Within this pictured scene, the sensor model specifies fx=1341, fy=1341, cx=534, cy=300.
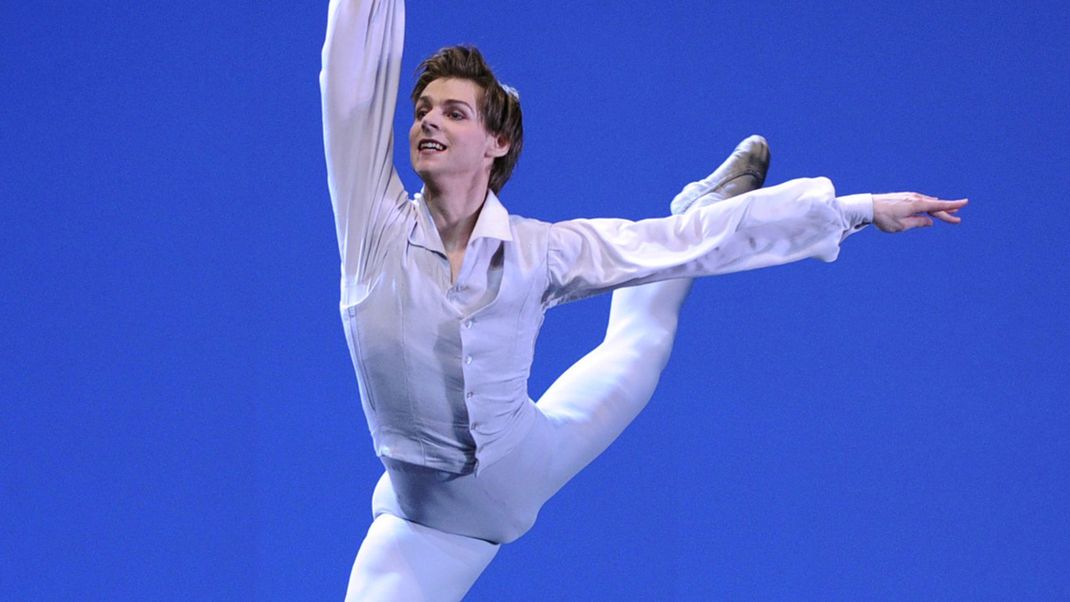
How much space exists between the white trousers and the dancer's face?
533 millimetres

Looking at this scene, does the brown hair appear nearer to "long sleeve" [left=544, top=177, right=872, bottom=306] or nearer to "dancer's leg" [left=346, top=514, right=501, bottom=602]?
"long sleeve" [left=544, top=177, right=872, bottom=306]

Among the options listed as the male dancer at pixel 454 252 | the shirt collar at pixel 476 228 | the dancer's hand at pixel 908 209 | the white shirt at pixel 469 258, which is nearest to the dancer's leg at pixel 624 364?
the male dancer at pixel 454 252

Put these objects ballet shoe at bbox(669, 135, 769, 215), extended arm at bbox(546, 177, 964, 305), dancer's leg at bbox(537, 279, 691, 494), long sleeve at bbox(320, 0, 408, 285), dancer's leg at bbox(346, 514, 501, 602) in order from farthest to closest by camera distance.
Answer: ballet shoe at bbox(669, 135, 769, 215) < dancer's leg at bbox(537, 279, 691, 494) < dancer's leg at bbox(346, 514, 501, 602) < extended arm at bbox(546, 177, 964, 305) < long sleeve at bbox(320, 0, 408, 285)

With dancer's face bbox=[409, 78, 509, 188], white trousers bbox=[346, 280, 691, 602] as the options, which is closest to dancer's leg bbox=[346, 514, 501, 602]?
white trousers bbox=[346, 280, 691, 602]

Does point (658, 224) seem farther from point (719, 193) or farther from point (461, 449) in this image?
point (719, 193)

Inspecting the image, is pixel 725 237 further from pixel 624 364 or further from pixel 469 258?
pixel 624 364

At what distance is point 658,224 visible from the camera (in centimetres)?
225

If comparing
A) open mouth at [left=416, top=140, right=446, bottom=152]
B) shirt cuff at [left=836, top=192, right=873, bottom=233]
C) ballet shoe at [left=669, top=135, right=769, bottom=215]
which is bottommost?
shirt cuff at [left=836, top=192, right=873, bottom=233]

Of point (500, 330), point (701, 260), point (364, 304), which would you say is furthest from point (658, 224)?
point (364, 304)

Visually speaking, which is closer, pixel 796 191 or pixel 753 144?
pixel 796 191

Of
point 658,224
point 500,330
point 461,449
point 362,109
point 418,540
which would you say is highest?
point 362,109

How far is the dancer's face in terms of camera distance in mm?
2219

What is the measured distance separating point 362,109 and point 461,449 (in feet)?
2.04

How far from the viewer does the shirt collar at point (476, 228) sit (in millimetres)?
2203
